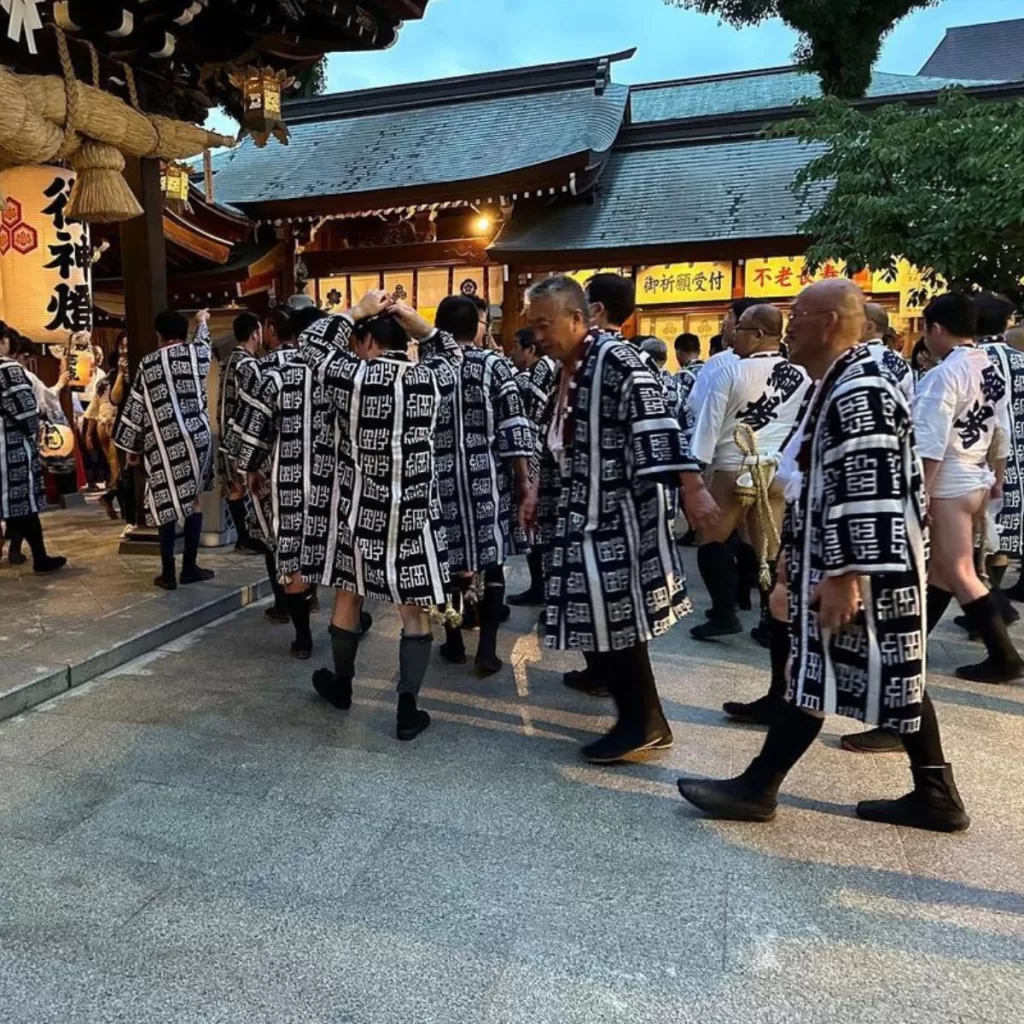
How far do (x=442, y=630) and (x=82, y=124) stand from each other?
13.3ft

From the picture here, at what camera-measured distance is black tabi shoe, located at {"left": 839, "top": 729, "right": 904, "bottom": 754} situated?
11.8ft

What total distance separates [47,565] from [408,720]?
13.9ft

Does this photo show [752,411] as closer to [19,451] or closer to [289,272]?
[19,451]

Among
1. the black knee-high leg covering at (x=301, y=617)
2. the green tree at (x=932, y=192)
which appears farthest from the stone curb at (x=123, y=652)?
the green tree at (x=932, y=192)


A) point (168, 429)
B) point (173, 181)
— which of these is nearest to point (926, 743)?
point (168, 429)

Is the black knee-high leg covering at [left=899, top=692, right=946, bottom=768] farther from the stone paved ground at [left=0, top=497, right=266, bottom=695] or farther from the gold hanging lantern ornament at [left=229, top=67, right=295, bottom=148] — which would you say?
the gold hanging lantern ornament at [left=229, top=67, right=295, bottom=148]

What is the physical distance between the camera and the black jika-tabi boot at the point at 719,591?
207 inches

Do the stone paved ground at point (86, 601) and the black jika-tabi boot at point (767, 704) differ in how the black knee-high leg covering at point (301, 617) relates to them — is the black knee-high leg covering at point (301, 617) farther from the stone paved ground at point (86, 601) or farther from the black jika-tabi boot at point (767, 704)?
the black jika-tabi boot at point (767, 704)

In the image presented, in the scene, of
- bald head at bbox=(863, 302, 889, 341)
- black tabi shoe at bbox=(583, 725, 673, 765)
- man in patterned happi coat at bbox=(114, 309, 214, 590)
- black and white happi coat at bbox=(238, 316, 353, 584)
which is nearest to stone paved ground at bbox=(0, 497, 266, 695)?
man in patterned happi coat at bbox=(114, 309, 214, 590)

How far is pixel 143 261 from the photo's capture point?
274 inches

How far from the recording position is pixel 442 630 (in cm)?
545

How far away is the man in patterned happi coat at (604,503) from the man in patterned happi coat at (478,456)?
1.10 meters

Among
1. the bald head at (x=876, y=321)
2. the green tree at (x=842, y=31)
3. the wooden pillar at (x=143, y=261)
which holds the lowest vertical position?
the bald head at (x=876, y=321)

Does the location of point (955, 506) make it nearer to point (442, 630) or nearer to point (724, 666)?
point (724, 666)
